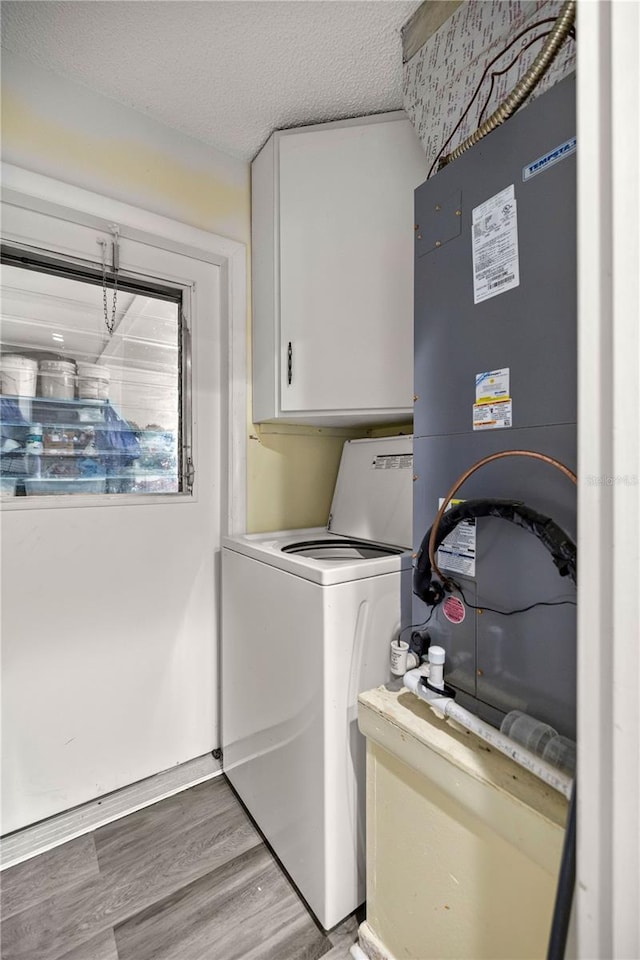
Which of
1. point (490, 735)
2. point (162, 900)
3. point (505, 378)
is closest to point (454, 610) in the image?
point (490, 735)

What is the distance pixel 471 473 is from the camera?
0.88m

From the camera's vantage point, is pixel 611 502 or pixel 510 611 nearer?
pixel 611 502

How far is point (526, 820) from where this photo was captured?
26.6 inches

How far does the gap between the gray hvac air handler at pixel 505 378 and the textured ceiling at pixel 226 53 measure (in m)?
0.63

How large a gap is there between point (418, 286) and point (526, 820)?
3.60 feet

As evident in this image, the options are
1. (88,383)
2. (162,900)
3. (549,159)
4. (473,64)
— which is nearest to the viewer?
(549,159)

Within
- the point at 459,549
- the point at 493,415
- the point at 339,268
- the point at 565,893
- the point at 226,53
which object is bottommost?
the point at 565,893

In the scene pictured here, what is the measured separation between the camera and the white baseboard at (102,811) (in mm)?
1326

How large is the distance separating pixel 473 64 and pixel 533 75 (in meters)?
0.30

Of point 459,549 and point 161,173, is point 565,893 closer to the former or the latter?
point 459,549

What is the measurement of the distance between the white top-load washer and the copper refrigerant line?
22 cm

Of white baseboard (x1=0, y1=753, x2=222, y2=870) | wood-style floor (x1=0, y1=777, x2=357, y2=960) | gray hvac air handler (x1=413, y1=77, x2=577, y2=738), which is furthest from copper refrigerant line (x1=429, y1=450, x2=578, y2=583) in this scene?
white baseboard (x1=0, y1=753, x2=222, y2=870)

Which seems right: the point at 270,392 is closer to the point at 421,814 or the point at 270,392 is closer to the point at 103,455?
the point at 103,455

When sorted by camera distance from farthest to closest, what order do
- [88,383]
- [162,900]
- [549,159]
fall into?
[88,383]
[162,900]
[549,159]
